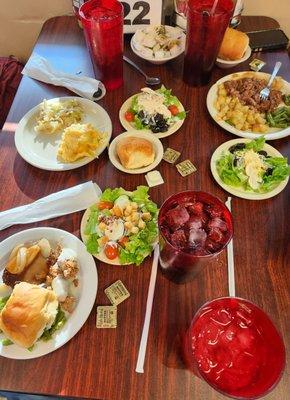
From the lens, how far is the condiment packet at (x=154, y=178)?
44.8 inches

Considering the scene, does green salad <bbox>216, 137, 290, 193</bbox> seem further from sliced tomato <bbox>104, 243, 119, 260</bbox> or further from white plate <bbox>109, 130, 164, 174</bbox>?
sliced tomato <bbox>104, 243, 119, 260</bbox>

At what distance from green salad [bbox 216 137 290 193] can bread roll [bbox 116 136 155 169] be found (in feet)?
0.84

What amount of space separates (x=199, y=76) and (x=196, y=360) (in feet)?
3.76

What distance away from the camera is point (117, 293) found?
0.92m

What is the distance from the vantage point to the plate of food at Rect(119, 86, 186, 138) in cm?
125

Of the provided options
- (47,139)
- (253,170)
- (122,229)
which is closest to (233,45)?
(253,170)

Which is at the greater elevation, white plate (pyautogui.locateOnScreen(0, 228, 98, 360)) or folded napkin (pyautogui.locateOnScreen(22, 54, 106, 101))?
folded napkin (pyautogui.locateOnScreen(22, 54, 106, 101))

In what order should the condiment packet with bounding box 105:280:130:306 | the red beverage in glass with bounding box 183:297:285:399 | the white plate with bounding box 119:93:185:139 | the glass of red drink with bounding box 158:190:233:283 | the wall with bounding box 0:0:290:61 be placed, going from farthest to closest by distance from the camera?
the wall with bounding box 0:0:290:61 → the white plate with bounding box 119:93:185:139 → the condiment packet with bounding box 105:280:130:306 → the glass of red drink with bounding box 158:190:233:283 → the red beverage in glass with bounding box 183:297:285:399

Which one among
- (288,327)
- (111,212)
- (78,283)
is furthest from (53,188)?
(288,327)

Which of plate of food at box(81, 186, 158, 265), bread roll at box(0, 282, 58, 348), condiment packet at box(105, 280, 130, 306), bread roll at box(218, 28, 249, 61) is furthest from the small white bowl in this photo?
bread roll at box(0, 282, 58, 348)

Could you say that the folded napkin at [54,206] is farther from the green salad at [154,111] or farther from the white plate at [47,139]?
the green salad at [154,111]

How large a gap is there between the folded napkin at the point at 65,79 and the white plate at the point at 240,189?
0.59 meters

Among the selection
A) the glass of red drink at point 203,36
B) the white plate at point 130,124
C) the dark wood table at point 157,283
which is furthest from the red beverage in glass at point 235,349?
the glass of red drink at point 203,36

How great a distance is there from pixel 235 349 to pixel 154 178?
611mm
